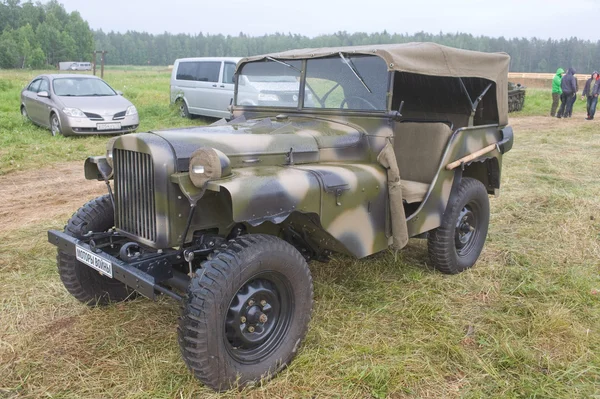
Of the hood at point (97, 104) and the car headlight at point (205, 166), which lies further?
the hood at point (97, 104)

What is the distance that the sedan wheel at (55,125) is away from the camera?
10.6 metres

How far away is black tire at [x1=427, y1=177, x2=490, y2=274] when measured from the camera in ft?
13.8

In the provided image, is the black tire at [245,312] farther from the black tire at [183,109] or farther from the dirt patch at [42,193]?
the black tire at [183,109]

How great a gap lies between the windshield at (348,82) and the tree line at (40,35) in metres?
69.8

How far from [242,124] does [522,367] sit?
242 centimetres

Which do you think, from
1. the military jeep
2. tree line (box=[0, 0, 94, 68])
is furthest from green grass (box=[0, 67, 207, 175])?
tree line (box=[0, 0, 94, 68])

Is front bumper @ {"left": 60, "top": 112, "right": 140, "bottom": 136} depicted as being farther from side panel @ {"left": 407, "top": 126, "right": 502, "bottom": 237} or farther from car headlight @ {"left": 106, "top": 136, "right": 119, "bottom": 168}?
side panel @ {"left": 407, "top": 126, "right": 502, "bottom": 237}

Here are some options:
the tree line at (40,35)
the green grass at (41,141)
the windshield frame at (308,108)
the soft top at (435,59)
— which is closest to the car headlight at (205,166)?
the windshield frame at (308,108)

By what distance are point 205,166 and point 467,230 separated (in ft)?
9.13

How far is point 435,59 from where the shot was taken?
391cm

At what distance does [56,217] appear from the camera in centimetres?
567

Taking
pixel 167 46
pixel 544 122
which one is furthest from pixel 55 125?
pixel 167 46

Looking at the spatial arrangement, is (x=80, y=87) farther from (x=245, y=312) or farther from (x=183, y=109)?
(x=245, y=312)

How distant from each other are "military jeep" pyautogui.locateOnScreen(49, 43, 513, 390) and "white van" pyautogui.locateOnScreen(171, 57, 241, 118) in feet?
26.9
